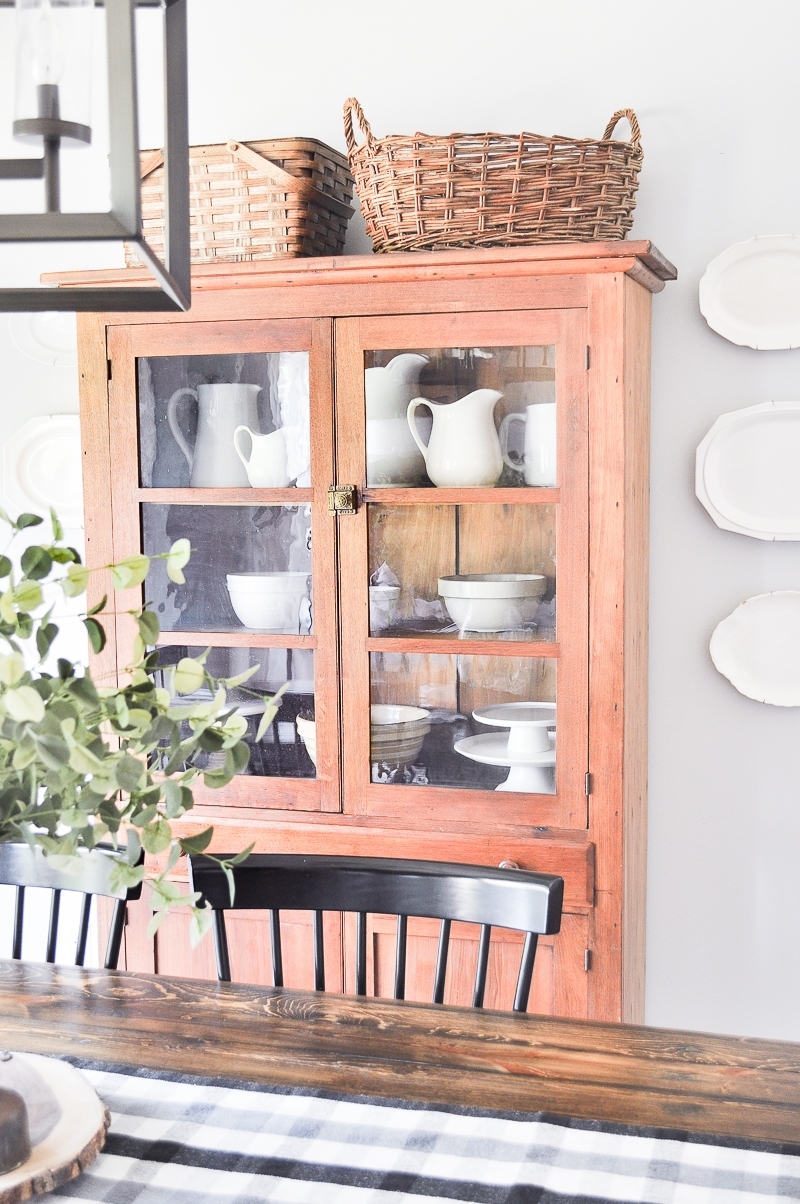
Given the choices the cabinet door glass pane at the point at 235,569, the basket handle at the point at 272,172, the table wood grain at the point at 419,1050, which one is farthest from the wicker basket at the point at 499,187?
the table wood grain at the point at 419,1050

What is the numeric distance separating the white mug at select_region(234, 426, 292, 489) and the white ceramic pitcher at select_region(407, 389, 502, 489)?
24cm

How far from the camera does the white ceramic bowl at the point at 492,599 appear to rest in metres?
1.92

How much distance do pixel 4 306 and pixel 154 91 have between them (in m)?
1.75

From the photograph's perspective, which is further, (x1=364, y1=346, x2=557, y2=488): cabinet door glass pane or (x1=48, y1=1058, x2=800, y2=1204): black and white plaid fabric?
(x1=364, y1=346, x2=557, y2=488): cabinet door glass pane

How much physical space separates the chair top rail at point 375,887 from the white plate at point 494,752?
1.88ft

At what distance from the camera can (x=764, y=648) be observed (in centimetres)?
214

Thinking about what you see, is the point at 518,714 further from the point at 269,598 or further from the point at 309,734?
the point at 269,598

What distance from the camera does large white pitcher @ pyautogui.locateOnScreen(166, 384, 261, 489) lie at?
2.04 meters

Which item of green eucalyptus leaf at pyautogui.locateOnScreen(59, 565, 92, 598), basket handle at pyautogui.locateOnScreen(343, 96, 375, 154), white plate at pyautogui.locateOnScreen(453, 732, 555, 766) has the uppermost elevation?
basket handle at pyautogui.locateOnScreen(343, 96, 375, 154)

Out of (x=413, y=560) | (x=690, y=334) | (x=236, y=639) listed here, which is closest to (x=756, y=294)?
(x=690, y=334)

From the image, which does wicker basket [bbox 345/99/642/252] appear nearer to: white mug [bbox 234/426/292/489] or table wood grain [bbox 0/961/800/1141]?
white mug [bbox 234/426/292/489]

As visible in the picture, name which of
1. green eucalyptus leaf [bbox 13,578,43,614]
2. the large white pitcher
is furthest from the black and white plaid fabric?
the large white pitcher

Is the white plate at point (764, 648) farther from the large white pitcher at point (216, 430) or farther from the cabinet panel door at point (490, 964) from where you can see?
the large white pitcher at point (216, 430)

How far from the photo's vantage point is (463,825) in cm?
195
